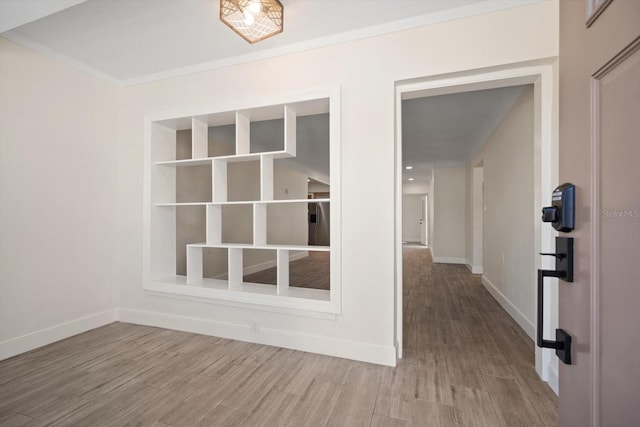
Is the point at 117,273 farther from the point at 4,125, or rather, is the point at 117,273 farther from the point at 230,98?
the point at 230,98

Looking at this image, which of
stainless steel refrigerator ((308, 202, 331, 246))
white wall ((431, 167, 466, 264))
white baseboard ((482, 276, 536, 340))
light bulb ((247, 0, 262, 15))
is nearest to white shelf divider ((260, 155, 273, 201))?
light bulb ((247, 0, 262, 15))

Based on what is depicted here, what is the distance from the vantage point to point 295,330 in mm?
2303

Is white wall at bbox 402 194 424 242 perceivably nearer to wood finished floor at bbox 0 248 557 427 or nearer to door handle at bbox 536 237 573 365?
wood finished floor at bbox 0 248 557 427

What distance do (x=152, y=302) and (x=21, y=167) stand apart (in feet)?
5.07

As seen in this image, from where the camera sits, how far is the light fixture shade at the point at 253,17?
1604 mm

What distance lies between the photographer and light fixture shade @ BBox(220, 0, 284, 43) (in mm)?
1604

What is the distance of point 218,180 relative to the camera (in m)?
2.62

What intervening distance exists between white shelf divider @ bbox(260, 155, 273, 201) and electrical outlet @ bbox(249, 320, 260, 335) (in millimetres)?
1076

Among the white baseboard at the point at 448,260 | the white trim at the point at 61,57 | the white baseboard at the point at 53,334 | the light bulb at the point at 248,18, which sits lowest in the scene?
the white baseboard at the point at 448,260

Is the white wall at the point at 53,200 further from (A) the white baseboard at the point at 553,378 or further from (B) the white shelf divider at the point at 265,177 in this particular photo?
(A) the white baseboard at the point at 553,378

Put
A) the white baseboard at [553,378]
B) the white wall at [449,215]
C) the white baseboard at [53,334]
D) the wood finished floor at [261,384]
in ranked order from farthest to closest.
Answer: the white wall at [449,215], the white baseboard at [53,334], the white baseboard at [553,378], the wood finished floor at [261,384]

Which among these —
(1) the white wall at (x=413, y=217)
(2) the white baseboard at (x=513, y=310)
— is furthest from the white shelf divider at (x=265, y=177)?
(1) the white wall at (x=413, y=217)

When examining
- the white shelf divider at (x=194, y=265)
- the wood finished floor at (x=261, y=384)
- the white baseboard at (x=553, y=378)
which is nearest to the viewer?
the wood finished floor at (x=261, y=384)

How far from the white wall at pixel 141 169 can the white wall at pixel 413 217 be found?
1124 cm
